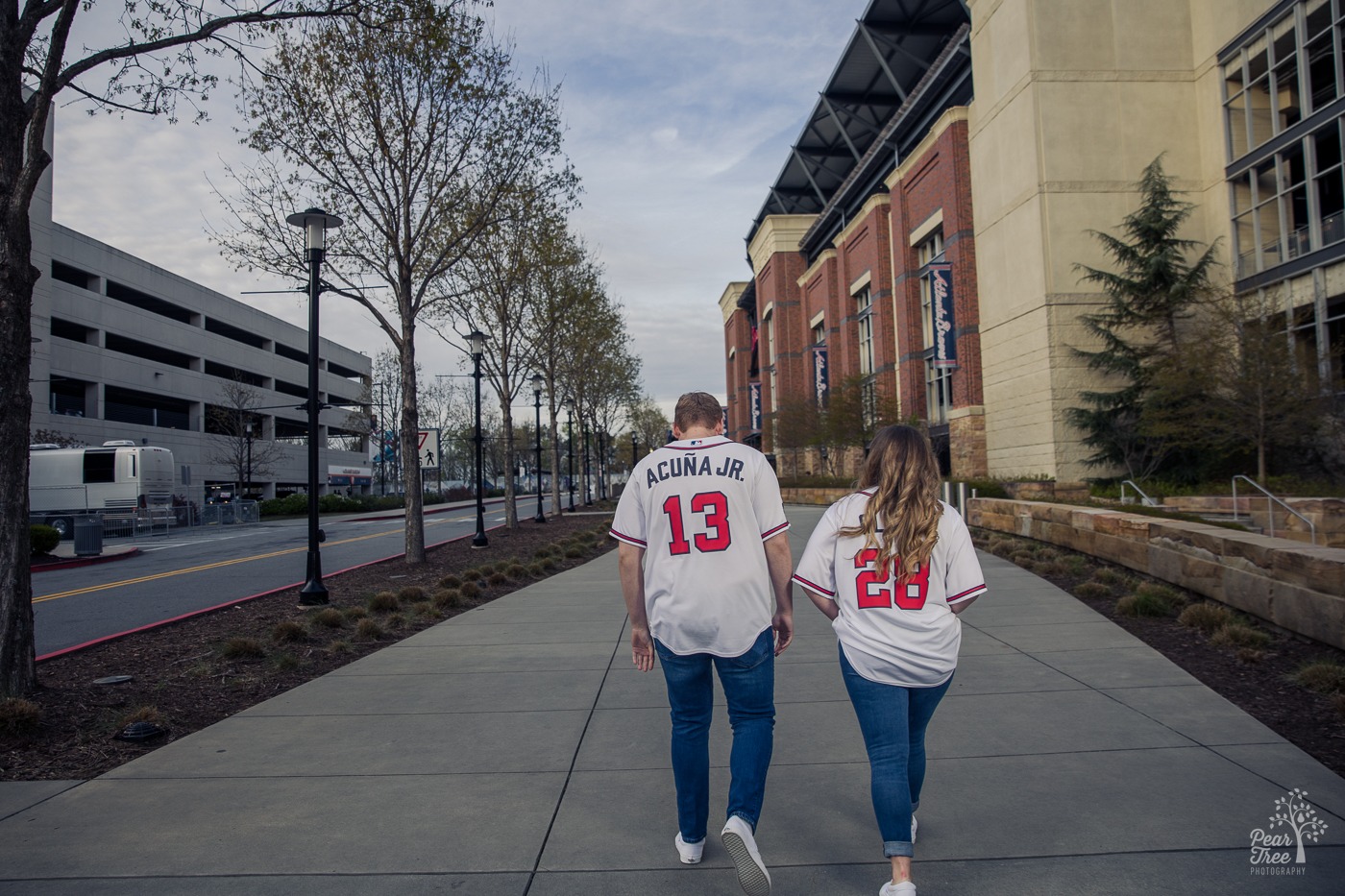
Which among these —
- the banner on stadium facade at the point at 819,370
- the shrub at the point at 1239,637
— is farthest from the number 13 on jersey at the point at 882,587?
the banner on stadium facade at the point at 819,370

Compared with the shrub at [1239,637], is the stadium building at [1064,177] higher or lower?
higher

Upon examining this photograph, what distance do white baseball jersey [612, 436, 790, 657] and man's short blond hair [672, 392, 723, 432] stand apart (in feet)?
0.46

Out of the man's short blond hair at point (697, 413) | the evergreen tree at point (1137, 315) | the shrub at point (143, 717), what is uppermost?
the evergreen tree at point (1137, 315)

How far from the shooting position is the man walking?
3404 millimetres

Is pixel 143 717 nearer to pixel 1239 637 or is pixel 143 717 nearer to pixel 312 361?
pixel 312 361

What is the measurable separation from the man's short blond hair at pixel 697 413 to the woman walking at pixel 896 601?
0.68 metres

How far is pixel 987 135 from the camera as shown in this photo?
27406mm

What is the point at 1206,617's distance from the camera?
7613mm

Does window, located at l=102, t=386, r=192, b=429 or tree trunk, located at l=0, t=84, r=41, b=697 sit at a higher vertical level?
window, located at l=102, t=386, r=192, b=429

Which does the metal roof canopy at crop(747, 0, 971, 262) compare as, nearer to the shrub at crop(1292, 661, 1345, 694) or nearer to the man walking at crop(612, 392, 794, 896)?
the shrub at crop(1292, 661, 1345, 694)

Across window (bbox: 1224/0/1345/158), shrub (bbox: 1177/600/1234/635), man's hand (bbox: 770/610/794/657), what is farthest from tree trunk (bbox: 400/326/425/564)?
window (bbox: 1224/0/1345/158)

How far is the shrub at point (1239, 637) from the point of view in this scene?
6.86 meters

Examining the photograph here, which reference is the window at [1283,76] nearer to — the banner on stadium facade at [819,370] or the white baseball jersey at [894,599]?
the white baseball jersey at [894,599]

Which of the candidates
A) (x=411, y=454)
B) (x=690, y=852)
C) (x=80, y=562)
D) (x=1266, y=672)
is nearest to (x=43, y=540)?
(x=80, y=562)
